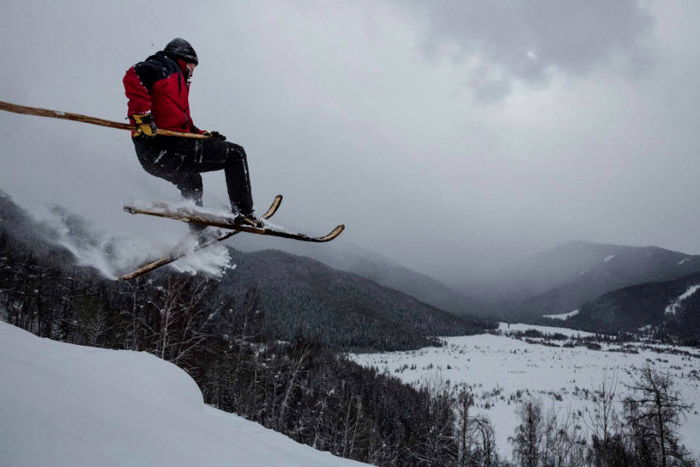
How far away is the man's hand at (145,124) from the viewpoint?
4.22m

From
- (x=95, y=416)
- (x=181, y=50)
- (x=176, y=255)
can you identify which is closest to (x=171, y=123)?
(x=181, y=50)

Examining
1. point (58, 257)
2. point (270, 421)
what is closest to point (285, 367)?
point (270, 421)

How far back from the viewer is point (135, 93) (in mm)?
4234

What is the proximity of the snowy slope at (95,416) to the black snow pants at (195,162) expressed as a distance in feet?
8.38

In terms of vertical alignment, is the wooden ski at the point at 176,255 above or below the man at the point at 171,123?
below

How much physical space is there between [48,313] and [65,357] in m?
64.6

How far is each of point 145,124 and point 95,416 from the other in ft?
10.2

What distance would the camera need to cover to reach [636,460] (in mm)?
41219

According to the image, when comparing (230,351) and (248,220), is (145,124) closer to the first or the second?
(248,220)

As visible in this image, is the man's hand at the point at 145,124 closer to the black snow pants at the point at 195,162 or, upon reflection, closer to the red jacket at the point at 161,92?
the red jacket at the point at 161,92

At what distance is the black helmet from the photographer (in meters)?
4.78

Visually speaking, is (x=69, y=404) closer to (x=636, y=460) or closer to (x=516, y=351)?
(x=636, y=460)

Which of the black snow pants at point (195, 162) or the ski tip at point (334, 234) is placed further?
the ski tip at point (334, 234)

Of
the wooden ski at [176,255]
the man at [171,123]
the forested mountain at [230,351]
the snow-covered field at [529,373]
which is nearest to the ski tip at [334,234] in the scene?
the wooden ski at [176,255]
